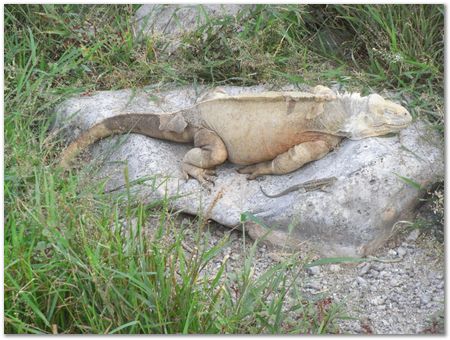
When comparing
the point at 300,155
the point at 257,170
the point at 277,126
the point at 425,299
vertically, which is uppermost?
the point at 277,126

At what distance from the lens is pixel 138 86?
6613 mm

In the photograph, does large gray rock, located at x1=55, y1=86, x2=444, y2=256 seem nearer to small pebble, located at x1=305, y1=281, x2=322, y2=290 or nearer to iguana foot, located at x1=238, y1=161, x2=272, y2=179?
iguana foot, located at x1=238, y1=161, x2=272, y2=179

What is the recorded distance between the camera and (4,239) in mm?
4762

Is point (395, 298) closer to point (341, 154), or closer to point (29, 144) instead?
point (341, 154)

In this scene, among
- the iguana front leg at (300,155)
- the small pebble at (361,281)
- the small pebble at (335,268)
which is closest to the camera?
the small pebble at (361,281)

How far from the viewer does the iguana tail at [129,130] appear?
19.7 feet

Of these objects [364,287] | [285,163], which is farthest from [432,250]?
[285,163]

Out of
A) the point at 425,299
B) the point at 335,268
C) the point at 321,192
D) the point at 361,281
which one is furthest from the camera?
the point at 321,192

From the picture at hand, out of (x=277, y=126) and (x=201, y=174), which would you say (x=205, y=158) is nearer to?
(x=201, y=174)

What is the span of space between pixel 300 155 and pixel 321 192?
0.33 metres

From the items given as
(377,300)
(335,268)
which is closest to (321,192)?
(335,268)

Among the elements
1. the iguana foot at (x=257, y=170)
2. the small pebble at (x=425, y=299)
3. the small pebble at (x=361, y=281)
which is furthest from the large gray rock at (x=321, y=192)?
the small pebble at (x=425, y=299)

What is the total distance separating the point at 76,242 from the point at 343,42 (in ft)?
10.0

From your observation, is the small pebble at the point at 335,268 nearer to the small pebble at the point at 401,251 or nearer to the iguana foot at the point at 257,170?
the small pebble at the point at 401,251
